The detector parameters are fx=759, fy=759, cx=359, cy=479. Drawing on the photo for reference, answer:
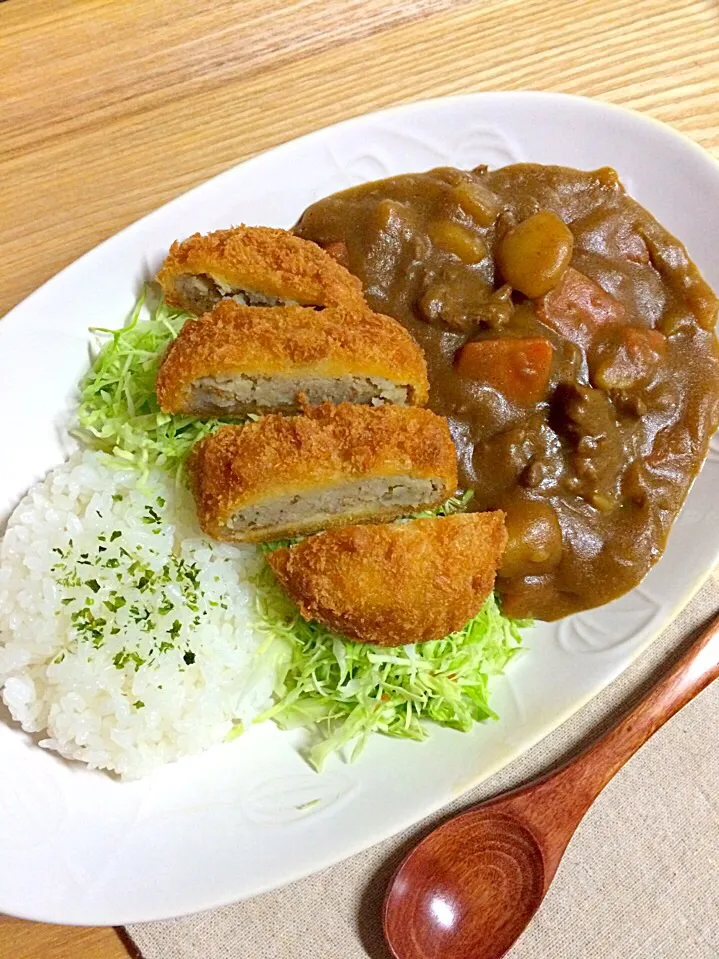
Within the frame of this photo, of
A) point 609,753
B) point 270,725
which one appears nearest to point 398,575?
point 270,725

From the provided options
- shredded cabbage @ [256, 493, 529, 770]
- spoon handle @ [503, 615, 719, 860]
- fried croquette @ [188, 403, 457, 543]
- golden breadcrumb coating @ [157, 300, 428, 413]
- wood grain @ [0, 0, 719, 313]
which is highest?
wood grain @ [0, 0, 719, 313]

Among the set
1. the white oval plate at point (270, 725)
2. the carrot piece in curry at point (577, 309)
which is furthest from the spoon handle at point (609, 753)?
the carrot piece in curry at point (577, 309)

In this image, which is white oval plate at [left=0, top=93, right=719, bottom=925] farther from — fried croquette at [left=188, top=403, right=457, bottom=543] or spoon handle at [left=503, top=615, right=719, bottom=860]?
fried croquette at [left=188, top=403, right=457, bottom=543]

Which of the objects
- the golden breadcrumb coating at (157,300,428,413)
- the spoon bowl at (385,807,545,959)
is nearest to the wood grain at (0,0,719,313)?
the golden breadcrumb coating at (157,300,428,413)

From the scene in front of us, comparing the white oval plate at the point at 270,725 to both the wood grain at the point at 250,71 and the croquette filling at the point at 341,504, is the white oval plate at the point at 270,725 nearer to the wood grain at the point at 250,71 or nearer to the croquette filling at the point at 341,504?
the wood grain at the point at 250,71

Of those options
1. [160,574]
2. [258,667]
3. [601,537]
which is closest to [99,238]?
[160,574]

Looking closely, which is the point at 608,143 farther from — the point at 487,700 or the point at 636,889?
the point at 636,889
